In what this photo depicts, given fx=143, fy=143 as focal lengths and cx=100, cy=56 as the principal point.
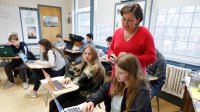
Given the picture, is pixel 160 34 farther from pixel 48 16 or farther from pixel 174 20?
pixel 48 16

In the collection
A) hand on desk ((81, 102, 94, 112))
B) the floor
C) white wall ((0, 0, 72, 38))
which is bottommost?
the floor

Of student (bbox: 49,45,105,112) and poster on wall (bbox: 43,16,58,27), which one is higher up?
poster on wall (bbox: 43,16,58,27)

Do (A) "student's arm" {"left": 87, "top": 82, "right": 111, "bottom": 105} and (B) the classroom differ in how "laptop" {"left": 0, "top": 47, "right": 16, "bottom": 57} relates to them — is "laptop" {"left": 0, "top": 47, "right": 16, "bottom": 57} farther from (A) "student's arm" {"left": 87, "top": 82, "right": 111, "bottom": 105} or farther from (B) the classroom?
(A) "student's arm" {"left": 87, "top": 82, "right": 111, "bottom": 105}

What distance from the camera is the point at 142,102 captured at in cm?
95

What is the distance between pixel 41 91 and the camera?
296 cm

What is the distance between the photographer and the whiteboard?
4258mm

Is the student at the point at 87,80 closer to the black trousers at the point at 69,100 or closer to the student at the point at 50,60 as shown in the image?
the black trousers at the point at 69,100

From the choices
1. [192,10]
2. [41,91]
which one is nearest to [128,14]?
[192,10]

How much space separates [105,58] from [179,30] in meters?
1.39

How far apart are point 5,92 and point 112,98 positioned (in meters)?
2.69

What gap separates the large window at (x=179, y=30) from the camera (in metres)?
2.31

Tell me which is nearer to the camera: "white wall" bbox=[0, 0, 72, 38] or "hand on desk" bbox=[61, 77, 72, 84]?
"hand on desk" bbox=[61, 77, 72, 84]

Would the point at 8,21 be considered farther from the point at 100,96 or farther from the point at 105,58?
the point at 100,96

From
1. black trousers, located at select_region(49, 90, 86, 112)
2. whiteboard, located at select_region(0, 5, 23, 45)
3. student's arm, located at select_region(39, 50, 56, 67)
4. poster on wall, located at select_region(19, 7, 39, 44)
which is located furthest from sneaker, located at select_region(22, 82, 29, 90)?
poster on wall, located at select_region(19, 7, 39, 44)
